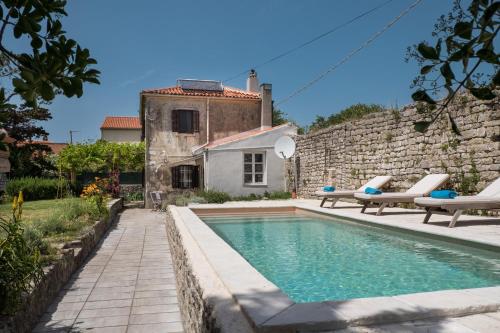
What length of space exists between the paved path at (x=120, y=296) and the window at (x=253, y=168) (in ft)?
32.7

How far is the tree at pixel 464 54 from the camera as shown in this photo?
126cm

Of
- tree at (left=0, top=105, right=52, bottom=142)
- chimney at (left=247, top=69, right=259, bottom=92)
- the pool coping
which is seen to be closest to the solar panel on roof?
chimney at (left=247, top=69, right=259, bottom=92)

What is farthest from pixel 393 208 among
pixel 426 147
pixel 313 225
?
pixel 313 225

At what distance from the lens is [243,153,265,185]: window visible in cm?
1822

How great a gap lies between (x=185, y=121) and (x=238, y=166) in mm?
4330

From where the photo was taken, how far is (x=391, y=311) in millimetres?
2490

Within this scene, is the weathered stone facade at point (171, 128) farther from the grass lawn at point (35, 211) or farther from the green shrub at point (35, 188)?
the grass lawn at point (35, 211)

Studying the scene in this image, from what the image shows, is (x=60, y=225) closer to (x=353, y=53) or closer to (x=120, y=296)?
(x=120, y=296)

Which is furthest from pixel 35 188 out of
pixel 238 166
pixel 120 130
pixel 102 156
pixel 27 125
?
pixel 120 130

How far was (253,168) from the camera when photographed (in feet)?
60.0

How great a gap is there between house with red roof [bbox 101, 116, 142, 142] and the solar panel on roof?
922 inches

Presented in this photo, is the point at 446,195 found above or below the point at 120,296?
above

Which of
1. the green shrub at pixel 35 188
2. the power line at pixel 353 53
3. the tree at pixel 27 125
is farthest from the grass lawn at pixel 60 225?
the tree at pixel 27 125

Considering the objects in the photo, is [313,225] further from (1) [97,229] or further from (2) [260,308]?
(2) [260,308]
